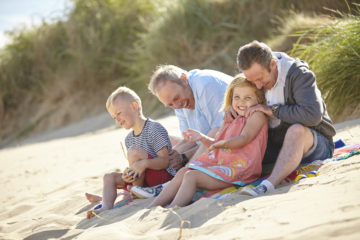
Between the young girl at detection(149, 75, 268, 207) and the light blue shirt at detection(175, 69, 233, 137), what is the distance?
2.06 ft

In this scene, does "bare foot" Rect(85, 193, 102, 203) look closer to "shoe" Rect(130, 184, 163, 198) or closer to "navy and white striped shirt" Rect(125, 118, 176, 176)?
"shoe" Rect(130, 184, 163, 198)

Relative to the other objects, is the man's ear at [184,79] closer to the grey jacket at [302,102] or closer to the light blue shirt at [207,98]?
the light blue shirt at [207,98]

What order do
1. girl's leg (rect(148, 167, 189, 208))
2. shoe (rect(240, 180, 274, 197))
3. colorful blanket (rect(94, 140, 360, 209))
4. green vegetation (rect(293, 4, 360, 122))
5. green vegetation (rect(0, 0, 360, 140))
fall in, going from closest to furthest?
shoe (rect(240, 180, 274, 197))
colorful blanket (rect(94, 140, 360, 209))
girl's leg (rect(148, 167, 189, 208))
green vegetation (rect(293, 4, 360, 122))
green vegetation (rect(0, 0, 360, 140))

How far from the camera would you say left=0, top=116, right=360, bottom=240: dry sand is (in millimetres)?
1988

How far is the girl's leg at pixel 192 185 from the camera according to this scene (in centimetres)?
308

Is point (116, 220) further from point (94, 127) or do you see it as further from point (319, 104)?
point (94, 127)

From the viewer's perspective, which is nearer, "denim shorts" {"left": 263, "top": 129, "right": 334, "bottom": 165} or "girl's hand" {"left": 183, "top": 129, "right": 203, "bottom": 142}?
"denim shorts" {"left": 263, "top": 129, "right": 334, "bottom": 165}

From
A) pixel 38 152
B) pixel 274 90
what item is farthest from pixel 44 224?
pixel 38 152

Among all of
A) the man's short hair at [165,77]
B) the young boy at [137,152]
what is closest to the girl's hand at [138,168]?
the young boy at [137,152]

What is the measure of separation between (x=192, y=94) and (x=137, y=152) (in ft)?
2.63

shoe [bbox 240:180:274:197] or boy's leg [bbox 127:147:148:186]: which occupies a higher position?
boy's leg [bbox 127:147:148:186]

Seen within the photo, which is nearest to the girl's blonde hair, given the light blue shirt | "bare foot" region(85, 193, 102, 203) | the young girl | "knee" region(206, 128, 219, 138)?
the young girl

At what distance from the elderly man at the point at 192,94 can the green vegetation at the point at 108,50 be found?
4.89 metres

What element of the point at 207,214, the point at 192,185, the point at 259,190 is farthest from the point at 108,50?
the point at 207,214
